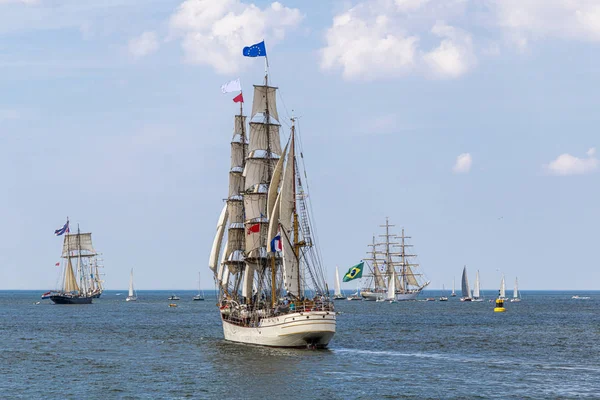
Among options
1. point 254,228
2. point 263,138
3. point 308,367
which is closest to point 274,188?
point 254,228

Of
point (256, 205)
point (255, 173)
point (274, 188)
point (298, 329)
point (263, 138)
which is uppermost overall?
point (263, 138)

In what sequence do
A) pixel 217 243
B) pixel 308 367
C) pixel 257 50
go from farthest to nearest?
pixel 217 243
pixel 257 50
pixel 308 367

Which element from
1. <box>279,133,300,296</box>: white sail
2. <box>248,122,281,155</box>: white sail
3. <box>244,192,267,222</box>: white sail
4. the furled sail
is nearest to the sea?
<box>279,133,300,296</box>: white sail

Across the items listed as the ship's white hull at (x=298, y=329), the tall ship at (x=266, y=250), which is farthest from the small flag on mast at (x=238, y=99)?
the ship's white hull at (x=298, y=329)

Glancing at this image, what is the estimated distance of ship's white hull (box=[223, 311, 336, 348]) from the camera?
69.1 m

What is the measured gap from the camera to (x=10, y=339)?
3691 inches

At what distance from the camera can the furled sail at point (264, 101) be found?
84.5 meters

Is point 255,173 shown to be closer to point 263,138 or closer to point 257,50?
point 263,138

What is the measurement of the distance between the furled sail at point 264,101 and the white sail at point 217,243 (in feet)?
45.6

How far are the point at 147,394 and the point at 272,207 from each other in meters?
27.3

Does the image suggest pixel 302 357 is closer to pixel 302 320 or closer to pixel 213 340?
pixel 302 320

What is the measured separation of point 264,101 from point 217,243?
56.1 ft

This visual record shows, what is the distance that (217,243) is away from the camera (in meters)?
94.0

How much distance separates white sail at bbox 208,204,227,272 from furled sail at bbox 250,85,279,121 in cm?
1391
